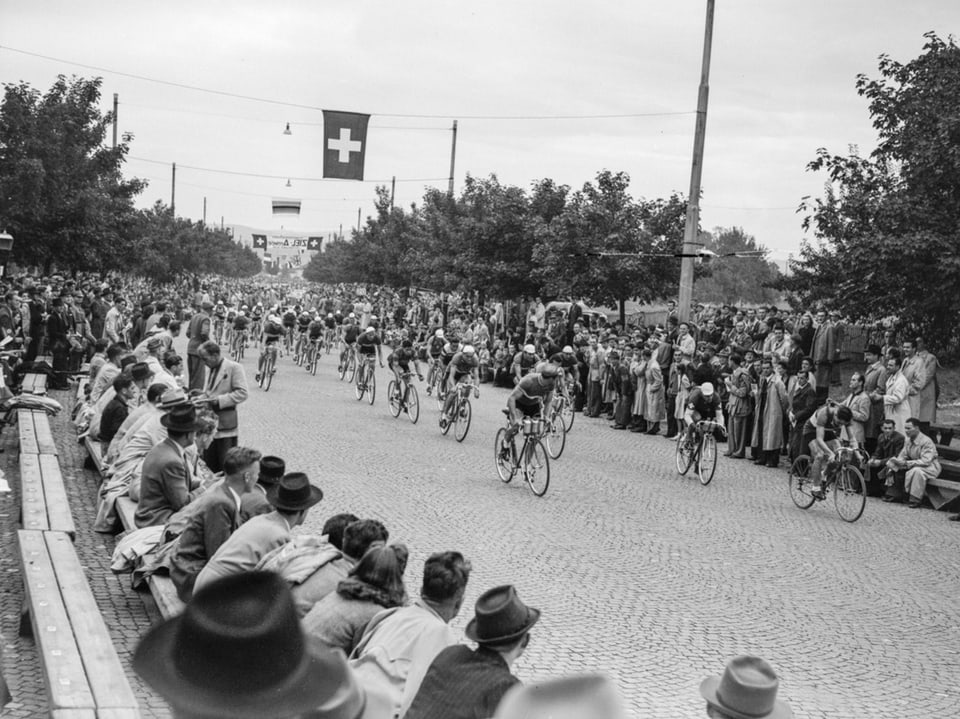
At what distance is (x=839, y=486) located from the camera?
14.4 meters

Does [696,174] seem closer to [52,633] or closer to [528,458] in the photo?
[528,458]

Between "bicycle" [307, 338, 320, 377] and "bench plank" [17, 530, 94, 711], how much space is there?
22.0m

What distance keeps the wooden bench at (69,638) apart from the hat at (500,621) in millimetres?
1936

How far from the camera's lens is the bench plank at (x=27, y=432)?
39.4 feet

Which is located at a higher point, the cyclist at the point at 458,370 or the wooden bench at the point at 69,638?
the cyclist at the point at 458,370

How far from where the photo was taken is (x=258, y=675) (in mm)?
2680

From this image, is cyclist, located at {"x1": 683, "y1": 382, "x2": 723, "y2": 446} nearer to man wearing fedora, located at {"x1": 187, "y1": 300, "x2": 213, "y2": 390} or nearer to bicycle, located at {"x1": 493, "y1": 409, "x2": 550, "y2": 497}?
bicycle, located at {"x1": 493, "y1": 409, "x2": 550, "y2": 497}

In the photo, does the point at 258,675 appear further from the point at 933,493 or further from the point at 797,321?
the point at 797,321

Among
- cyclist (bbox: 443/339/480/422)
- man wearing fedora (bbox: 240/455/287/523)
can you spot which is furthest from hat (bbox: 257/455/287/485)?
cyclist (bbox: 443/339/480/422)

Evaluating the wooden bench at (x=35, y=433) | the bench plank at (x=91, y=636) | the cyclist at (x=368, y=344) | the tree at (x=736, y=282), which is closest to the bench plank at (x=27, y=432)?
the wooden bench at (x=35, y=433)

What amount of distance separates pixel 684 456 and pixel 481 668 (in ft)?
43.3

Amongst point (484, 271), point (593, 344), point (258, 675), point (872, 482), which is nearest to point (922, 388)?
point (872, 482)

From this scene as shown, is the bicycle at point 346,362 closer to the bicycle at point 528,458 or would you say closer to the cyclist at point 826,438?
the bicycle at point 528,458

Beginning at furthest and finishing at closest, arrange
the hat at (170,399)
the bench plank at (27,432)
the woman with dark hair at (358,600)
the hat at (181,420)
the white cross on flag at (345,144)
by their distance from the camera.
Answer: the white cross on flag at (345,144), the bench plank at (27,432), the hat at (170,399), the hat at (181,420), the woman with dark hair at (358,600)
